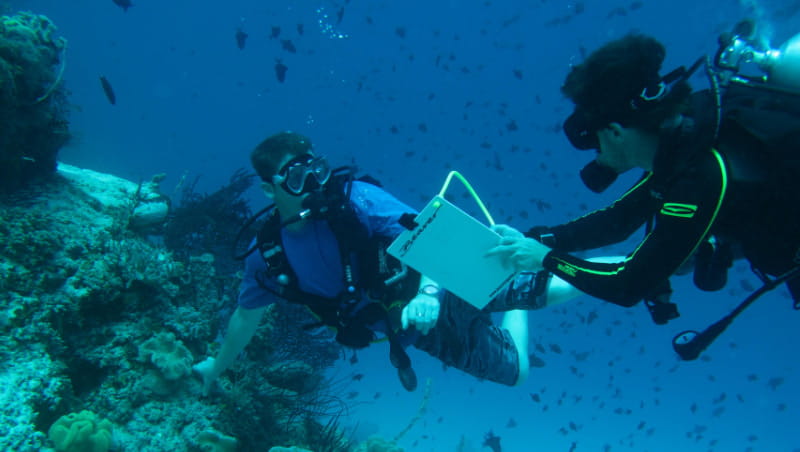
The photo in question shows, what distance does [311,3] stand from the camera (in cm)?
4197

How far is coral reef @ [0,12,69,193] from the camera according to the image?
4.98m

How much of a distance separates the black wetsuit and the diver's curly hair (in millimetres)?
139

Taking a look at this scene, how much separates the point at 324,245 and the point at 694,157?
274cm

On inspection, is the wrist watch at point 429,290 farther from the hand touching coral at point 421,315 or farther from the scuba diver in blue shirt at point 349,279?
the hand touching coral at point 421,315

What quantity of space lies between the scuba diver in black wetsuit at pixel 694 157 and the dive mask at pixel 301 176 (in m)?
1.93

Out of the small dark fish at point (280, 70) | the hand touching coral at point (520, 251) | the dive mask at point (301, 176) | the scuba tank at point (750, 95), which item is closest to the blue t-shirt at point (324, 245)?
Result: the dive mask at point (301, 176)

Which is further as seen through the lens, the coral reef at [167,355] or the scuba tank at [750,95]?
the coral reef at [167,355]

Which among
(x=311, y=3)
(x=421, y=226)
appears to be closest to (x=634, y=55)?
(x=421, y=226)

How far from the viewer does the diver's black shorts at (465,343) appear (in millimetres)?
3809

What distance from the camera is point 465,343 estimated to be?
3801 millimetres

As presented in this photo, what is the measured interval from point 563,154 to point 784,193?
1512 inches

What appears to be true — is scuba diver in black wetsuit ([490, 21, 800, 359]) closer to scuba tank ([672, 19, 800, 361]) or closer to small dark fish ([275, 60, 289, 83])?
scuba tank ([672, 19, 800, 361])

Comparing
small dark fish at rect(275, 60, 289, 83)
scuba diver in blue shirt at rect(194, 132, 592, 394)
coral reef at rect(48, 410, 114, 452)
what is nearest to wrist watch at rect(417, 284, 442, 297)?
scuba diver in blue shirt at rect(194, 132, 592, 394)

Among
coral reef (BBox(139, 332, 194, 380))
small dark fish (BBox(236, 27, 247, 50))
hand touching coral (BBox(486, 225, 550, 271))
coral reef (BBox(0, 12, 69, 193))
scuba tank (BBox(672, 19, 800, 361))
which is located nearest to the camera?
scuba tank (BBox(672, 19, 800, 361))
